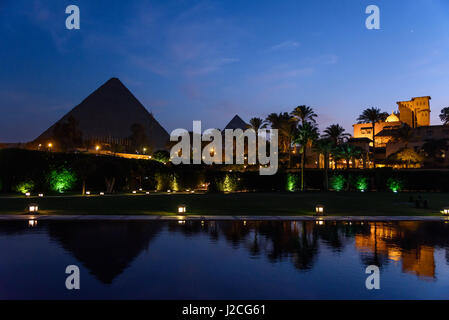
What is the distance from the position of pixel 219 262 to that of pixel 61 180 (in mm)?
36215

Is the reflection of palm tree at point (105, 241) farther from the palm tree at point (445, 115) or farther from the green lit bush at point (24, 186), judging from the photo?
the palm tree at point (445, 115)

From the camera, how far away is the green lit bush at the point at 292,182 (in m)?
58.8

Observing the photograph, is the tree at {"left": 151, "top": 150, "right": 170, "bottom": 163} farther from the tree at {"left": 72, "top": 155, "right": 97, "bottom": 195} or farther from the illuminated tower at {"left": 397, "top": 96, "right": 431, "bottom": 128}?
the illuminated tower at {"left": 397, "top": 96, "right": 431, "bottom": 128}

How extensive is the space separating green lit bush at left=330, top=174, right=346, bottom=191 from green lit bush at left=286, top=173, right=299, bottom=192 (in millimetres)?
5613

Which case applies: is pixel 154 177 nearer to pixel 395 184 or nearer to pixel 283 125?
pixel 283 125

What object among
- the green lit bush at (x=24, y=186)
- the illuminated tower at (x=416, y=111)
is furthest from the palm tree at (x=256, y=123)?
the illuminated tower at (x=416, y=111)

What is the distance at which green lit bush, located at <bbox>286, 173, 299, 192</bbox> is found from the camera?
5875 centimetres

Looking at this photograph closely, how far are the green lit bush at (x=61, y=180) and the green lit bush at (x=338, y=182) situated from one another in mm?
A: 38373

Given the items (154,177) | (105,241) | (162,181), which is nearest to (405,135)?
(162,181)

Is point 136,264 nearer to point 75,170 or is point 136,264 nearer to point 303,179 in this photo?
point 75,170

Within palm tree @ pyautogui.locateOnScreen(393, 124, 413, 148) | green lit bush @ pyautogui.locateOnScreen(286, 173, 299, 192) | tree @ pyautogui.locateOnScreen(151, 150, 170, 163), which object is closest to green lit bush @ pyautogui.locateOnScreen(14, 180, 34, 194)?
tree @ pyautogui.locateOnScreen(151, 150, 170, 163)

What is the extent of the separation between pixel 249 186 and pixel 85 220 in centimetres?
4032
